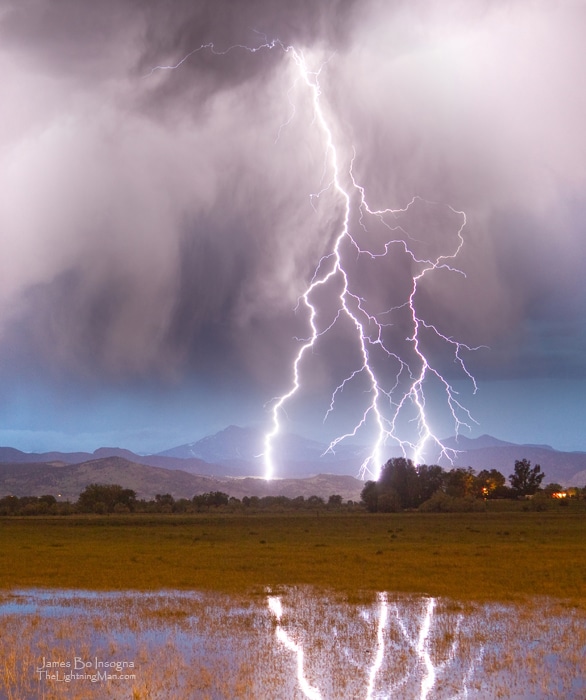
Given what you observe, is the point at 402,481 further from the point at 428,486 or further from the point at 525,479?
the point at 525,479

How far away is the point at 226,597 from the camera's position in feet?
73.3

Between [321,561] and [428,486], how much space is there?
90.0 metres

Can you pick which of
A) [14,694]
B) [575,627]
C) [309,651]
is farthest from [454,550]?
[14,694]

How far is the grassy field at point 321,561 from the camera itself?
983 inches

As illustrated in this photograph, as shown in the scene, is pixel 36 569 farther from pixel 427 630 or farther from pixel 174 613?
pixel 427 630

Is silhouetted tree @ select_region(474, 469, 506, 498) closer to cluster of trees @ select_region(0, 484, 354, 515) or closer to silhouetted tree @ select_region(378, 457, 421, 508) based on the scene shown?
silhouetted tree @ select_region(378, 457, 421, 508)

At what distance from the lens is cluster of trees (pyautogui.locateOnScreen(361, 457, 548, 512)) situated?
107438 mm

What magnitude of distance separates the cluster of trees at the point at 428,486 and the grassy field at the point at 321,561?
5203 centimetres

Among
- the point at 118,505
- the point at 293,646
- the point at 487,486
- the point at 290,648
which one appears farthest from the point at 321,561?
the point at 487,486

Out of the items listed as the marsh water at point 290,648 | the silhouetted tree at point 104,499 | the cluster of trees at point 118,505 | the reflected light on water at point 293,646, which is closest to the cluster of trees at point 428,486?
the cluster of trees at point 118,505

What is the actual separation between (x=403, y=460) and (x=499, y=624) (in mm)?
106451

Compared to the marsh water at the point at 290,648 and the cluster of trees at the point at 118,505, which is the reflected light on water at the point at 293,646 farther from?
the cluster of trees at the point at 118,505

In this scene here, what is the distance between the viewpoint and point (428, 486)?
119 metres

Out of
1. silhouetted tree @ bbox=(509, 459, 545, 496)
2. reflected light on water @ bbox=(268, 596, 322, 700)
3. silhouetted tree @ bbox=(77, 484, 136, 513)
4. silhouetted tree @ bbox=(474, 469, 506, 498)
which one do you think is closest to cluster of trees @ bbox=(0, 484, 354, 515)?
silhouetted tree @ bbox=(77, 484, 136, 513)
